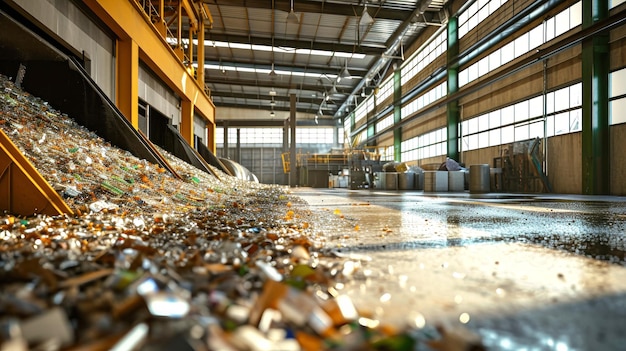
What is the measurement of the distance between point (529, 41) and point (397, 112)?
9.34 metres

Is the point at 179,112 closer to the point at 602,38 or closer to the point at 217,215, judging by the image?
the point at 217,215

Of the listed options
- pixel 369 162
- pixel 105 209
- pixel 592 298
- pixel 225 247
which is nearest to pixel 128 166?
pixel 105 209

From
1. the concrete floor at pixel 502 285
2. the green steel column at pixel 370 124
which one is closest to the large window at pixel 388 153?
the green steel column at pixel 370 124

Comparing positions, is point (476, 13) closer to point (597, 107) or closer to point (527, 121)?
point (527, 121)

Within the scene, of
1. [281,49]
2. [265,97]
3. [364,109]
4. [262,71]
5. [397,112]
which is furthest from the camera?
[265,97]

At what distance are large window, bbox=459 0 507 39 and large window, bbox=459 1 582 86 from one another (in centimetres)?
149

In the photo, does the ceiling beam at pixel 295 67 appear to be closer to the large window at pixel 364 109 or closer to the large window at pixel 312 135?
the large window at pixel 364 109

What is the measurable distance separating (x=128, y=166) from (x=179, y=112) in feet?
24.3

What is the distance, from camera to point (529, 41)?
426 inches

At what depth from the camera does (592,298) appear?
3.05ft

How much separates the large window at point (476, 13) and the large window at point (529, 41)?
149 cm

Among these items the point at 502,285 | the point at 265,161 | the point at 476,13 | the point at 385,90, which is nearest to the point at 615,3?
the point at 476,13

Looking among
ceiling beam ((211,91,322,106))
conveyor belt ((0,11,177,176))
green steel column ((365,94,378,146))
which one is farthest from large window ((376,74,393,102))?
conveyor belt ((0,11,177,176))

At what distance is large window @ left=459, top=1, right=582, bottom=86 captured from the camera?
952 cm
